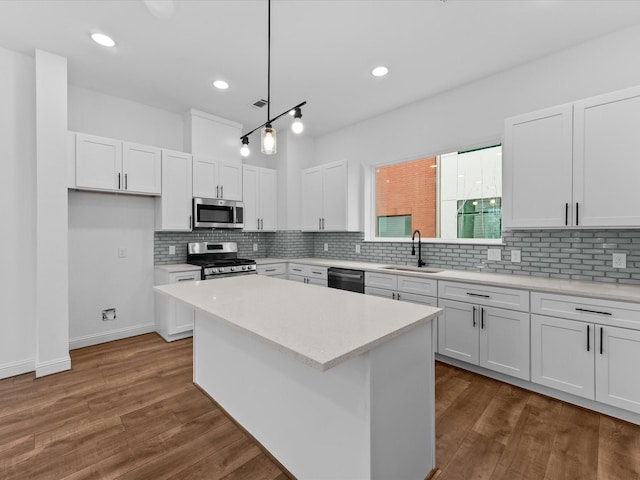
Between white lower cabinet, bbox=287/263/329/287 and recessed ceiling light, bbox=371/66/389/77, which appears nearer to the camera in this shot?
recessed ceiling light, bbox=371/66/389/77

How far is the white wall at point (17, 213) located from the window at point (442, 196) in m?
3.99

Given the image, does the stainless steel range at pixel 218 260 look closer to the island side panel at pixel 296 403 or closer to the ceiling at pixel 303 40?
the island side panel at pixel 296 403

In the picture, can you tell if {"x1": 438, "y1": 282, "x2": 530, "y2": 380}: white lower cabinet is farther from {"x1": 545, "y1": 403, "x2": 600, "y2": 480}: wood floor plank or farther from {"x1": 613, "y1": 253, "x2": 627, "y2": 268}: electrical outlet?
{"x1": 613, "y1": 253, "x2": 627, "y2": 268}: electrical outlet

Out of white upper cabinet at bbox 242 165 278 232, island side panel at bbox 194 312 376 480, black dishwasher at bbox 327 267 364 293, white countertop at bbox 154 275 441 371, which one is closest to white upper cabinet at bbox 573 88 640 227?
white countertop at bbox 154 275 441 371

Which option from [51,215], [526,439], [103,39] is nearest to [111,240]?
[51,215]

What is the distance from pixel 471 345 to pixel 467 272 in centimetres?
81

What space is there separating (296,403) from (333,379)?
0.36 meters

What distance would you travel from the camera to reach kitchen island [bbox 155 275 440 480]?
4.04 ft

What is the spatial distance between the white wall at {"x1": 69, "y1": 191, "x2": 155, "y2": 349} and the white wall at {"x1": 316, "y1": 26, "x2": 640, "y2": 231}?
3.13 metres

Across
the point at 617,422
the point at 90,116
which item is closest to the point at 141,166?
the point at 90,116

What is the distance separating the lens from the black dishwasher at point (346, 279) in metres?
3.70

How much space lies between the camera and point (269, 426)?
181 centimetres

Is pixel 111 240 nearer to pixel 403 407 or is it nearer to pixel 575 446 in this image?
pixel 403 407

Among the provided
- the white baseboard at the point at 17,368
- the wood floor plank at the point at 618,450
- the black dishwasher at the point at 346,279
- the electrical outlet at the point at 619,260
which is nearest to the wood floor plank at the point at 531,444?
the wood floor plank at the point at 618,450
